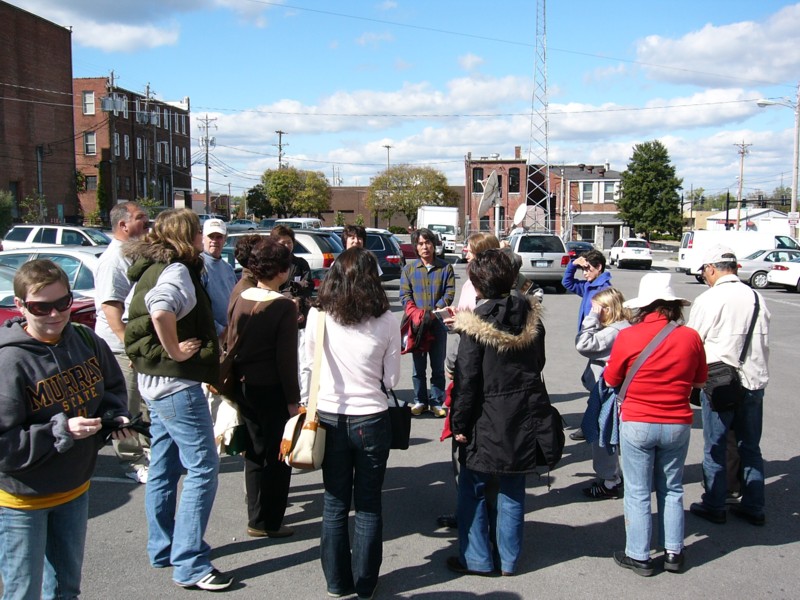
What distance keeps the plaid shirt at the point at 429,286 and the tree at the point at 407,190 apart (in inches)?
2405

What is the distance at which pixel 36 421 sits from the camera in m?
2.73

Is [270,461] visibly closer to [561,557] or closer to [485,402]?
[485,402]

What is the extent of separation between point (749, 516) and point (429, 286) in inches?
144

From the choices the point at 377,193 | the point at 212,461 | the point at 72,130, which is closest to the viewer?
the point at 212,461

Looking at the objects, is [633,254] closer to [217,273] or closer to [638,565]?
[217,273]

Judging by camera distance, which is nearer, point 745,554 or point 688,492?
point 745,554

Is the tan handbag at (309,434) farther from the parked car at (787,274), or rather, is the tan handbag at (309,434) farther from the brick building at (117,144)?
the brick building at (117,144)

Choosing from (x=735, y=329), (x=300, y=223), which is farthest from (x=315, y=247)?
(x=300, y=223)

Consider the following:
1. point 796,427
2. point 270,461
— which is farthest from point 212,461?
point 796,427

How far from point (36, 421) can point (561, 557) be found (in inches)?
124

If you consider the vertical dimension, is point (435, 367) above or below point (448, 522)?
above

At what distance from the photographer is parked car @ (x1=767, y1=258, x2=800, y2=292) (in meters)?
23.6

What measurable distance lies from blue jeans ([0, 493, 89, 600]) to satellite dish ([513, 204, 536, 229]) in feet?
62.1

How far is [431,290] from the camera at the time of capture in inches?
290
